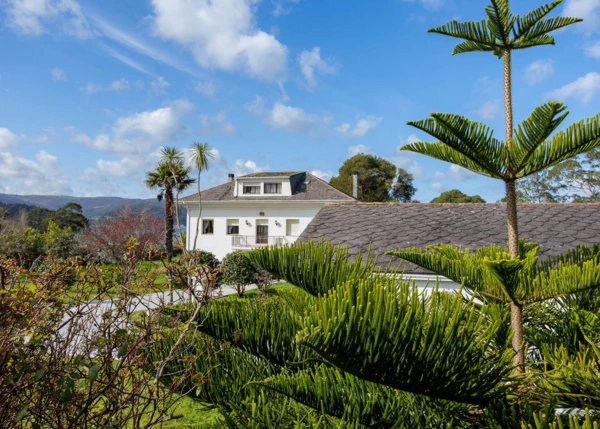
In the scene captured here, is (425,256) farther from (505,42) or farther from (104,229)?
Result: (104,229)

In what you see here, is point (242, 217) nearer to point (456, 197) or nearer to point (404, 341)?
point (404, 341)

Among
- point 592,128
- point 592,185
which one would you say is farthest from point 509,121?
point 592,185

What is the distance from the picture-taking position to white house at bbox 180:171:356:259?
101 ft

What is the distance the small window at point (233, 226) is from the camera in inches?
1252

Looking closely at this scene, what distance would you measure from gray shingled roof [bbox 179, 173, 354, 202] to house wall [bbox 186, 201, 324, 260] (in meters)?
0.54

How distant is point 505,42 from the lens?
1748 millimetres

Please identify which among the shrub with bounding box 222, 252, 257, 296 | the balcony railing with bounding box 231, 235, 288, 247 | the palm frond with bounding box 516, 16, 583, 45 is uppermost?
the palm frond with bounding box 516, 16, 583, 45

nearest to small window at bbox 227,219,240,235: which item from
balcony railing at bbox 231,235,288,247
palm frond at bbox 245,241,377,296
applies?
balcony railing at bbox 231,235,288,247

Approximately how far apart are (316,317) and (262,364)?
2.93 feet

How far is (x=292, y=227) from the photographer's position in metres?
31.0

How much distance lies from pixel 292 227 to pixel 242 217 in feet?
14.0

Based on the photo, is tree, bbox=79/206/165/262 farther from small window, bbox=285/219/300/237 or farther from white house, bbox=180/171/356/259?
small window, bbox=285/219/300/237

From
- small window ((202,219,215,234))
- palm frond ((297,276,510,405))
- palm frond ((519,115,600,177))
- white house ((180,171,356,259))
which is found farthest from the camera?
small window ((202,219,215,234))

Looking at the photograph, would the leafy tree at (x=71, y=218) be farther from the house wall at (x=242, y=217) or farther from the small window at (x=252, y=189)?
the small window at (x=252, y=189)
